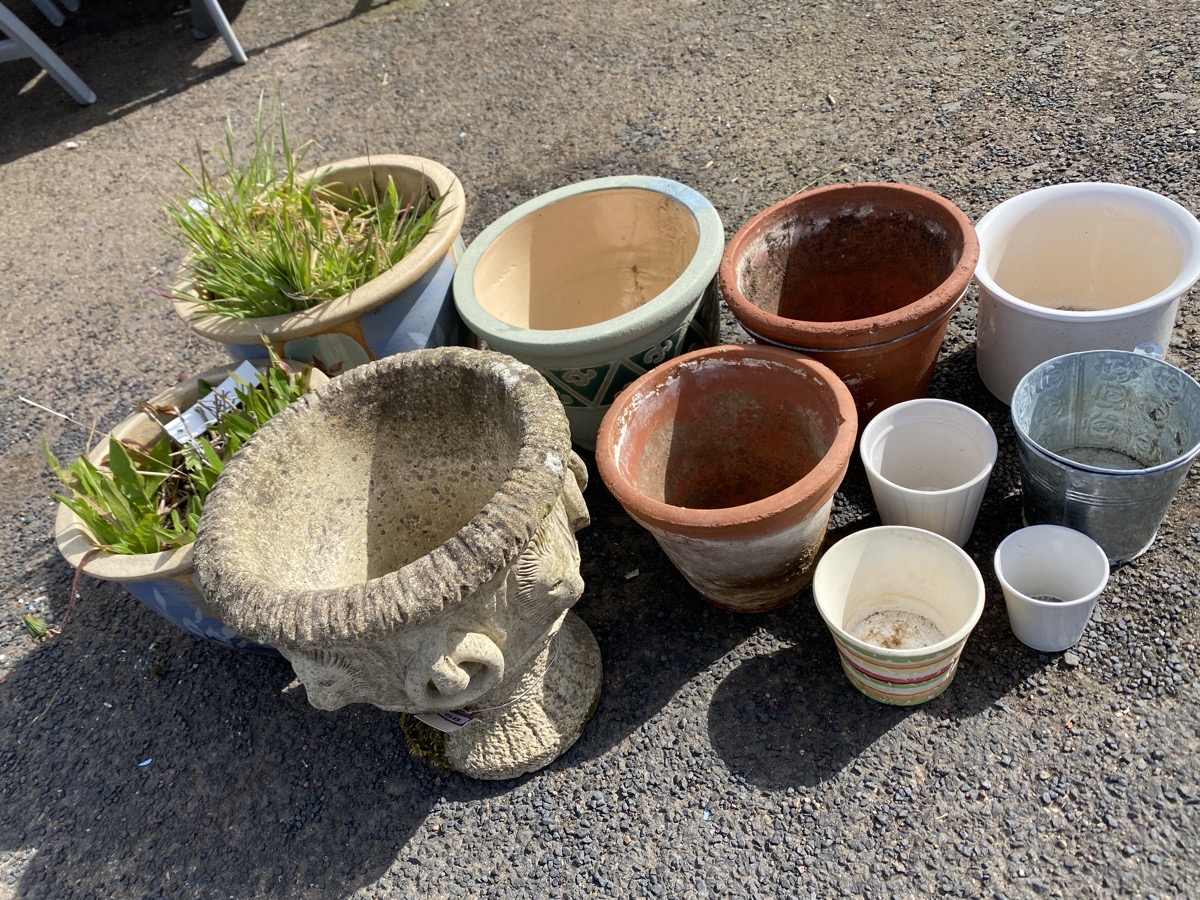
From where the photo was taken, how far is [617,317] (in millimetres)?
2561

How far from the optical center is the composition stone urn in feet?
5.25

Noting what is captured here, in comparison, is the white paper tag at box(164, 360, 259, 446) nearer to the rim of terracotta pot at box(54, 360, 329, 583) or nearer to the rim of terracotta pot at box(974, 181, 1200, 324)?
the rim of terracotta pot at box(54, 360, 329, 583)

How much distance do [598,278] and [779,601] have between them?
51.2 inches

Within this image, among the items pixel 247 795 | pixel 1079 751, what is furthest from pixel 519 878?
pixel 1079 751

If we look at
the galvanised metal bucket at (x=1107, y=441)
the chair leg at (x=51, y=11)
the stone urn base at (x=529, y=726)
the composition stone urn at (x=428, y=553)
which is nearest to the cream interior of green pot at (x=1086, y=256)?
the galvanised metal bucket at (x=1107, y=441)

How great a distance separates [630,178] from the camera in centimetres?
282

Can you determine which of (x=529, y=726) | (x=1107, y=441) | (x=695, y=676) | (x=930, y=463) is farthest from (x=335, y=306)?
(x=1107, y=441)

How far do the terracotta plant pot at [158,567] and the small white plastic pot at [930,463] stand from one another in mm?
1500

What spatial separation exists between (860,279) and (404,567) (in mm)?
1768

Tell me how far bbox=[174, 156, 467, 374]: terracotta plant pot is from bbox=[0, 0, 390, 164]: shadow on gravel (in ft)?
10.5

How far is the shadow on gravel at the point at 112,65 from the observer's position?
5156mm

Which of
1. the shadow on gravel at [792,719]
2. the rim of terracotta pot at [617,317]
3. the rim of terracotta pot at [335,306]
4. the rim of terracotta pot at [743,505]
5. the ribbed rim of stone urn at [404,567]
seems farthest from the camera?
the rim of terracotta pot at [335,306]

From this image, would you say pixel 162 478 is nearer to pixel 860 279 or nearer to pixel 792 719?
pixel 792 719

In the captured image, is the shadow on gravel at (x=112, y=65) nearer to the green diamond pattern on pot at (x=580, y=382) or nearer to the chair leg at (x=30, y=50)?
the chair leg at (x=30, y=50)
